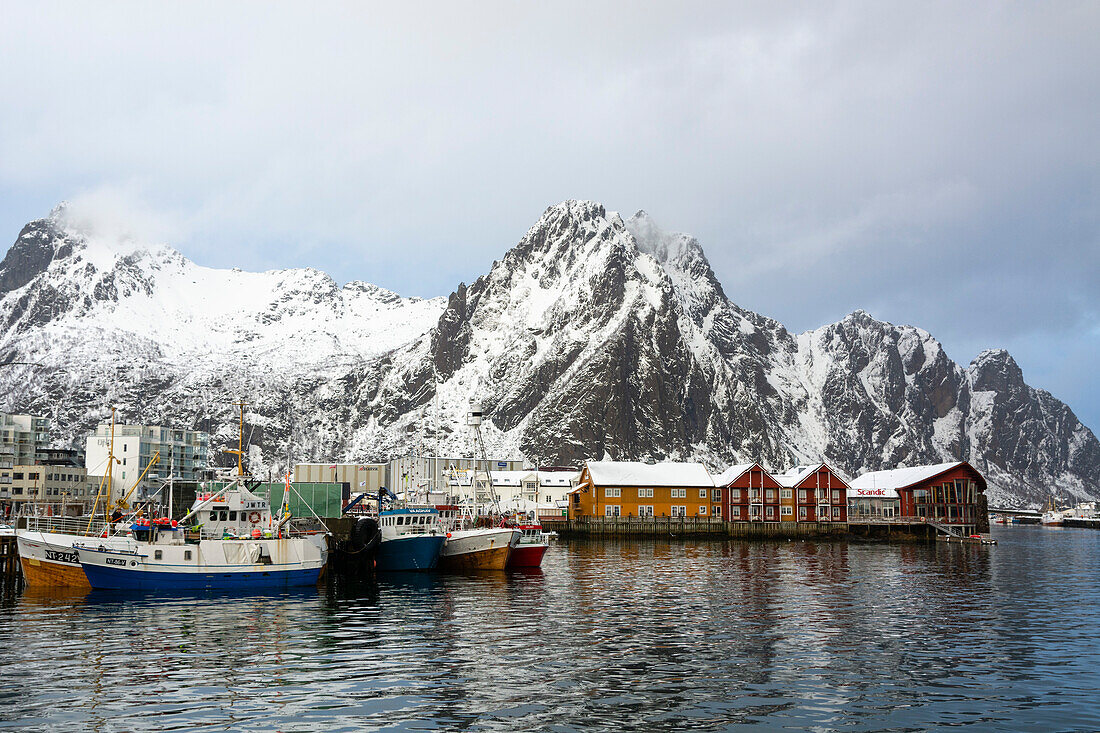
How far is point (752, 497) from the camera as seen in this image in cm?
15275

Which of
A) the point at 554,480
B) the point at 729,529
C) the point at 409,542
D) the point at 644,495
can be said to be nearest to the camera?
the point at 409,542

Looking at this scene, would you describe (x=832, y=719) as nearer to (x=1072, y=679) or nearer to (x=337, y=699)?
(x=1072, y=679)

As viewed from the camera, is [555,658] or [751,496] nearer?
[555,658]

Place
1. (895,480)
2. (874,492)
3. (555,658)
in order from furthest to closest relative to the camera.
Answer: (895,480) < (874,492) < (555,658)

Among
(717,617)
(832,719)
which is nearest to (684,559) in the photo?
(717,617)

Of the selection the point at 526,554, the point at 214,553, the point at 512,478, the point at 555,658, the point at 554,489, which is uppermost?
the point at 512,478

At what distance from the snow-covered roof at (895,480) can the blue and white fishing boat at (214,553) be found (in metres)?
119

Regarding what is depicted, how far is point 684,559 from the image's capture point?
95.4 metres

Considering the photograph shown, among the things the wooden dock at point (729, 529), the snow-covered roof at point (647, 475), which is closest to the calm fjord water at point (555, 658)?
the wooden dock at point (729, 529)

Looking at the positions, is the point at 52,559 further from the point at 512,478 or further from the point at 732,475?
the point at 512,478

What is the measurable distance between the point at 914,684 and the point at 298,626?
2916cm

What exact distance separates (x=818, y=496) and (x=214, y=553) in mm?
117355

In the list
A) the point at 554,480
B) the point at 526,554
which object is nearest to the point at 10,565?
the point at 526,554

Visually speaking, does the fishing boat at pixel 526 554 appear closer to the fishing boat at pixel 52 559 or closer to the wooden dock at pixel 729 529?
the fishing boat at pixel 52 559
